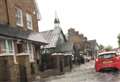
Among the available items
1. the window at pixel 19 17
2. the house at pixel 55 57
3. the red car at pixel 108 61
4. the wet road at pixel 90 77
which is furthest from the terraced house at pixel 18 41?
the red car at pixel 108 61

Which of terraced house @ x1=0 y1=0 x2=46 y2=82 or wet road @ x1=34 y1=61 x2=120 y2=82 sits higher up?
terraced house @ x1=0 y1=0 x2=46 y2=82

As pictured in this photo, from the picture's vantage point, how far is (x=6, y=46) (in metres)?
20.8

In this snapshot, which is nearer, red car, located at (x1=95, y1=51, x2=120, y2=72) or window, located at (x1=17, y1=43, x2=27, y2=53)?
red car, located at (x1=95, y1=51, x2=120, y2=72)

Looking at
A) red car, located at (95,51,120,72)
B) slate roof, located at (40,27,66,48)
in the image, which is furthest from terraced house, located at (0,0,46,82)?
slate roof, located at (40,27,66,48)

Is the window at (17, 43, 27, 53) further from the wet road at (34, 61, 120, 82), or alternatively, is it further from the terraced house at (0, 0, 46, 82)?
the wet road at (34, 61, 120, 82)

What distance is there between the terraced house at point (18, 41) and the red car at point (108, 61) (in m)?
5.01

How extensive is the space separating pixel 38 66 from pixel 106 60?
8.97 metres

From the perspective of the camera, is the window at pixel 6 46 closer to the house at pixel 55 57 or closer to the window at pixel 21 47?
the window at pixel 21 47

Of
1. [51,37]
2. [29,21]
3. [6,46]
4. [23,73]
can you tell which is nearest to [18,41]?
[6,46]

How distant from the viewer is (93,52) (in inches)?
3868

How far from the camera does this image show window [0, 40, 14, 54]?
20578 millimetres

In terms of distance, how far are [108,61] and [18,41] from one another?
740 centimetres

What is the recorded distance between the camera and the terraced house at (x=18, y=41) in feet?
43.8

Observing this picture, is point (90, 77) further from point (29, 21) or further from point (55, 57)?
point (29, 21)
